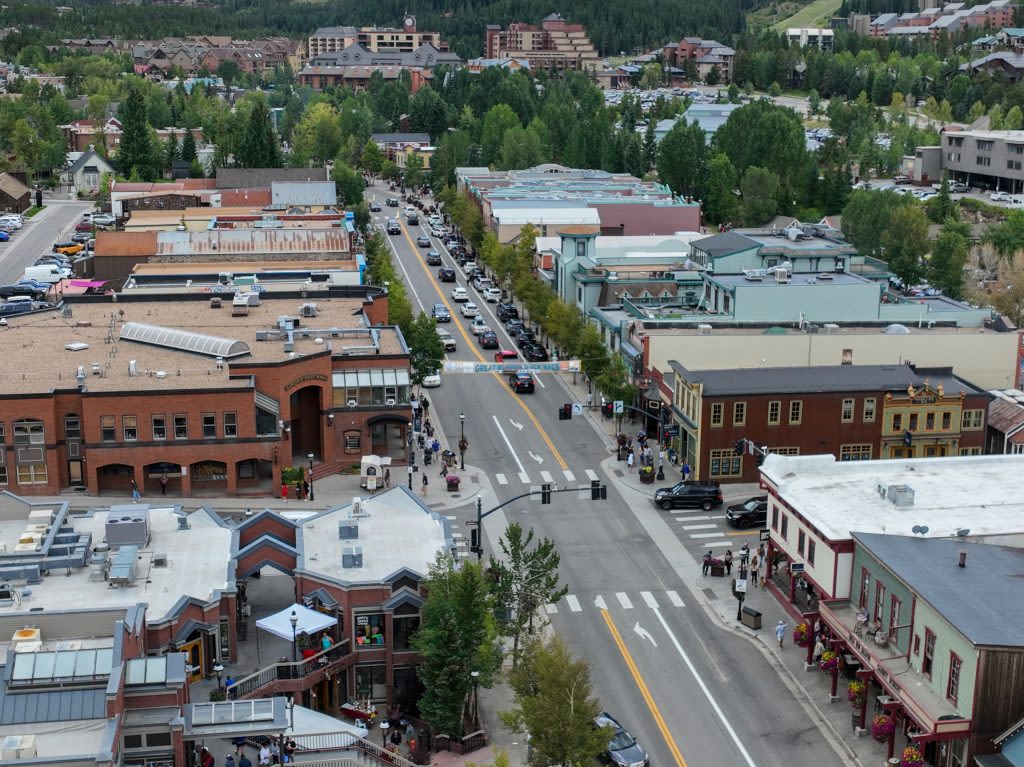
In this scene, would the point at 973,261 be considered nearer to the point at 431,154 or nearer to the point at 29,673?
the point at 431,154

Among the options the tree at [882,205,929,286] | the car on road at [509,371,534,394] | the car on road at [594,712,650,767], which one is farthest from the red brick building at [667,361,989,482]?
the tree at [882,205,929,286]

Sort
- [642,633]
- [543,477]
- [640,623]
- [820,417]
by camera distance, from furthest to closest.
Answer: [543,477] → [820,417] → [640,623] → [642,633]

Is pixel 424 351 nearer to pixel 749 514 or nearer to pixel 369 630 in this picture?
pixel 749 514

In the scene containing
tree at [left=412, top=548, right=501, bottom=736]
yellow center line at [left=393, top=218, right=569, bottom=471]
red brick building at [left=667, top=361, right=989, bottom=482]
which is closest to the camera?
tree at [left=412, top=548, right=501, bottom=736]

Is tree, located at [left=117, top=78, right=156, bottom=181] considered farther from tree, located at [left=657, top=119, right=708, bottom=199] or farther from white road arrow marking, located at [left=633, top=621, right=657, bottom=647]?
white road arrow marking, located at [left=633, top=621, right=657, bottom=647]

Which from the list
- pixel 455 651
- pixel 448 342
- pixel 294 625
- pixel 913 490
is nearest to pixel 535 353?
pixel 448 342

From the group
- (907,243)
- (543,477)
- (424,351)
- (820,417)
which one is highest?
(907,243)
